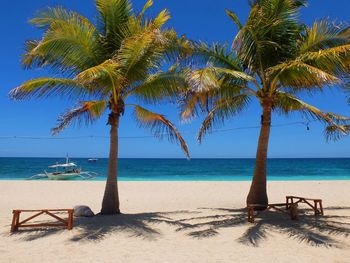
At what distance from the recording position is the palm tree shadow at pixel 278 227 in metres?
6.81

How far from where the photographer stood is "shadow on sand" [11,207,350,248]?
22.9 ft

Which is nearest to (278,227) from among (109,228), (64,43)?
(109,228)

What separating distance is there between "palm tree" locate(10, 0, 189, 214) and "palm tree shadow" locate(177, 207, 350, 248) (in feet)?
7.46

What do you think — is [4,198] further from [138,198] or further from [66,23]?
[66,23]

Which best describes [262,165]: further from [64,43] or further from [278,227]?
[64,43]

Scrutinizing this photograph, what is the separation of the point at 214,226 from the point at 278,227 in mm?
1354

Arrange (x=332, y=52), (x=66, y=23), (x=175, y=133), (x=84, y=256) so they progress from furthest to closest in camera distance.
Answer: (x=175, y=133)
(x=66, y=23)
(x=332, y=52)
(x=84, y=256)

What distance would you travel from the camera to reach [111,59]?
27.9ft

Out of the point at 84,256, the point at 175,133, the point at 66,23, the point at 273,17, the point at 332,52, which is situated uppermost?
the point at 273,17

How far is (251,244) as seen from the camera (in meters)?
6.49

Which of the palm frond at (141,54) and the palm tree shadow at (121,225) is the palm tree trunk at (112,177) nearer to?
the palm tree shadow at (121,225)

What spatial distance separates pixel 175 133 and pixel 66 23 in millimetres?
3722

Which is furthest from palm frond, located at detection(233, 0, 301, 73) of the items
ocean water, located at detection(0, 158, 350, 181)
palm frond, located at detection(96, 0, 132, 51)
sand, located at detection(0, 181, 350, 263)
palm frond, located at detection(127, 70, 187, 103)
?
ocean water, located at detection(0, 158, 350, 181)

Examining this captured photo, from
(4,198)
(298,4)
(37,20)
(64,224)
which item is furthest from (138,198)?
(298,4)
